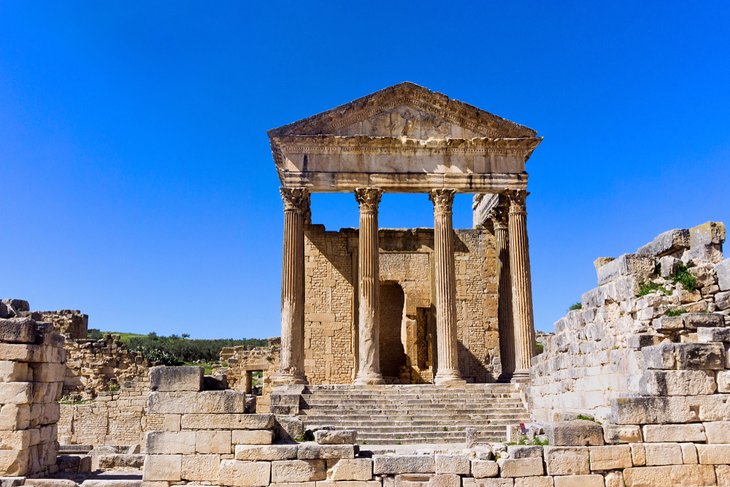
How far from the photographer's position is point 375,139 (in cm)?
2206

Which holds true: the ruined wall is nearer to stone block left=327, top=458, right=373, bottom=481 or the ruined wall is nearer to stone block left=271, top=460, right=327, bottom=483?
stone block left=327, top=458, right=373, bottom=481

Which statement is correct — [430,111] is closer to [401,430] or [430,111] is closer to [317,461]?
[401,430]

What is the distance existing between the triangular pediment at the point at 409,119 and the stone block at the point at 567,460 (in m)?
15.2

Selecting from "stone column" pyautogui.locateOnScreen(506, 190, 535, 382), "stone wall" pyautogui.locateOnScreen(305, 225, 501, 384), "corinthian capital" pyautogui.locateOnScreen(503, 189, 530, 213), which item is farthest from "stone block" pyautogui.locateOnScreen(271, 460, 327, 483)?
"stone wall" pyautogui.locateOnScreen(305, 225, 501, 384)

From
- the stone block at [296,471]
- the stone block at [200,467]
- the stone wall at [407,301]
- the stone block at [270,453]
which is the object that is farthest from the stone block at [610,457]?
the stone wall at [407,301]

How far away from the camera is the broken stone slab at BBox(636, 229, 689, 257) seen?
378 inches

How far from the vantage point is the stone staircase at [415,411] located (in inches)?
639

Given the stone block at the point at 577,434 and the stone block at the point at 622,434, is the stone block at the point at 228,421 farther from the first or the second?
the stone block at the point at 622,434

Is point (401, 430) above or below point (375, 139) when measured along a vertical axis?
below

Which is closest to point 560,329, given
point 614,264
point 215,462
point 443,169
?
point 614,264

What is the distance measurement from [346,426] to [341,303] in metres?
9.27

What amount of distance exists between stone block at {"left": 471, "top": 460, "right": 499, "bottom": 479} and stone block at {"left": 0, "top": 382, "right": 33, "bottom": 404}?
6128 millimetres

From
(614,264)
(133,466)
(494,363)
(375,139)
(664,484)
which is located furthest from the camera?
(494,363)

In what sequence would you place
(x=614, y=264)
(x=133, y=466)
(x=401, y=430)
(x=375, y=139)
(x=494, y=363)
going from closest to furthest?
(x=614, y=264)
(x=133, y=466)
(x=401, y=430)
(x=375, y=139)
(x=494, y=363)
